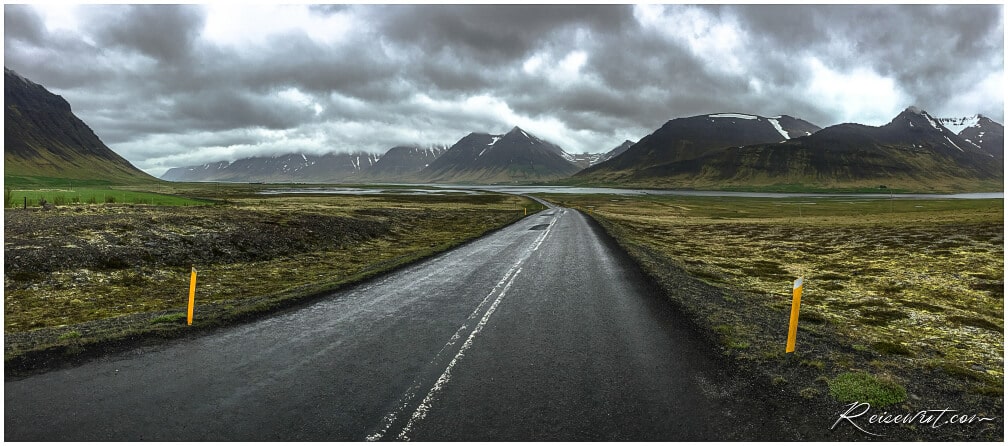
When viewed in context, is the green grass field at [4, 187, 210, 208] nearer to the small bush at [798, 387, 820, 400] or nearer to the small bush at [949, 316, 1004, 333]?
the small bush at [798, 387, 820, 400]

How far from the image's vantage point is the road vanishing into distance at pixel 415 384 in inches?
277

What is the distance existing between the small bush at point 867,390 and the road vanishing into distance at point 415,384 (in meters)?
1.20

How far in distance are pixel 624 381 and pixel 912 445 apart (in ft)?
13.8

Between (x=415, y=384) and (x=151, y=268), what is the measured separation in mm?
19234

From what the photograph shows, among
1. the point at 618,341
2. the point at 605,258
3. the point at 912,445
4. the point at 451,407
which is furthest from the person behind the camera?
the point at 605,258

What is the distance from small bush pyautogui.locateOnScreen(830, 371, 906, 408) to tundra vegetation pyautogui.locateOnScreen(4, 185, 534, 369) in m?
14.1

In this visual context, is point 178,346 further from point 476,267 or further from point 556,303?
point 476,267

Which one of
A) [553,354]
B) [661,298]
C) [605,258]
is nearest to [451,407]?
[553,354]

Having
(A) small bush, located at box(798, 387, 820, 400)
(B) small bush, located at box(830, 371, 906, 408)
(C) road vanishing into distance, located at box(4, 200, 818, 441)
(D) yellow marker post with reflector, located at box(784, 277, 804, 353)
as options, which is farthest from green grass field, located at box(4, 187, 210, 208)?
(B) small bush, located at box(830, 371, 906, 408)

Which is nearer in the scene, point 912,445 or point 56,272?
point 912,445

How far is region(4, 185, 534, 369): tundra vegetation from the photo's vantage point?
479 inches

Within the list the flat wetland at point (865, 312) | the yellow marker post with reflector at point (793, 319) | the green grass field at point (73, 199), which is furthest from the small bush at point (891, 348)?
the green grass field at point (73, 199)

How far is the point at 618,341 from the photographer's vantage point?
11.0 m

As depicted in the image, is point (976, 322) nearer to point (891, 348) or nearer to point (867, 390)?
point (891, 348)
